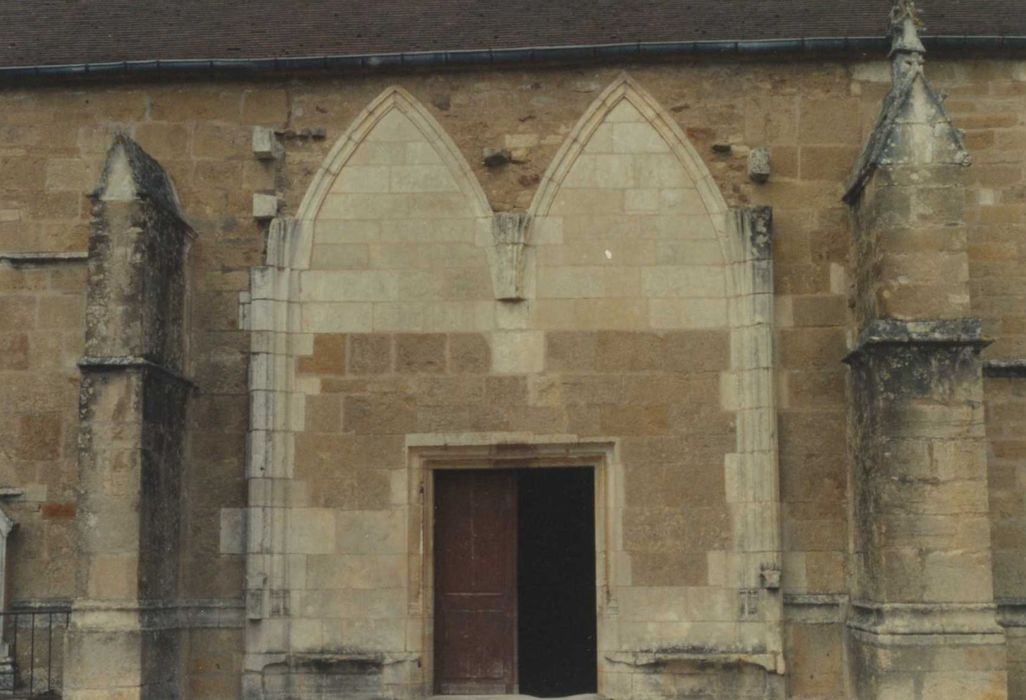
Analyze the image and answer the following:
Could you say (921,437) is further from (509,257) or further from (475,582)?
(475,582)

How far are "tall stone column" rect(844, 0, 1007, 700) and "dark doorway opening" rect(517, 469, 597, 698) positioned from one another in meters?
3.67

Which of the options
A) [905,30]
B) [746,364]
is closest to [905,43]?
[905,30]

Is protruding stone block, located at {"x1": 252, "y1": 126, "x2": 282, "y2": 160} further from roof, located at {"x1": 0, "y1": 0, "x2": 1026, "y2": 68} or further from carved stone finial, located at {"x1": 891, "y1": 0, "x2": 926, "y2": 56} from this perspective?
carved stone finial, located at {"x1": 891, "y1": 0, "x2": 926, "y2": 56}

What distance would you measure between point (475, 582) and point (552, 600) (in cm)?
286

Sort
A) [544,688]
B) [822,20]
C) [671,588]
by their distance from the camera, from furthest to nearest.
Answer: [544,688], [822,20], [671,588]

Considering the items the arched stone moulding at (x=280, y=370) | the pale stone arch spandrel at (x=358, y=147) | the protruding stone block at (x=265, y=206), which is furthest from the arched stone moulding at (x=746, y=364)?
the protruding stone block at (x=265, y=206)

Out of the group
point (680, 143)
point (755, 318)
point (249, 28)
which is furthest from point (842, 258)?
point (249, 28)

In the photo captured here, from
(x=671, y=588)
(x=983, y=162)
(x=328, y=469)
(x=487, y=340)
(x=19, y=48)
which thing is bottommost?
(x=671, y=588)

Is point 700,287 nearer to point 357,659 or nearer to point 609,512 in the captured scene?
point 609,512

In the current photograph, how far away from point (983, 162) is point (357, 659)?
5999 millimetres

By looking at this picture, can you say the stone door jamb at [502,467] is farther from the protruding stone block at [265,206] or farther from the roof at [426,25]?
the roof at [426,25]

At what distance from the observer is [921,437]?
9.16 m

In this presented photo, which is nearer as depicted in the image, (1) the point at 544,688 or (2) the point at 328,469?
(2) the point at 328,469

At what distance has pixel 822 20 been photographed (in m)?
11.2
